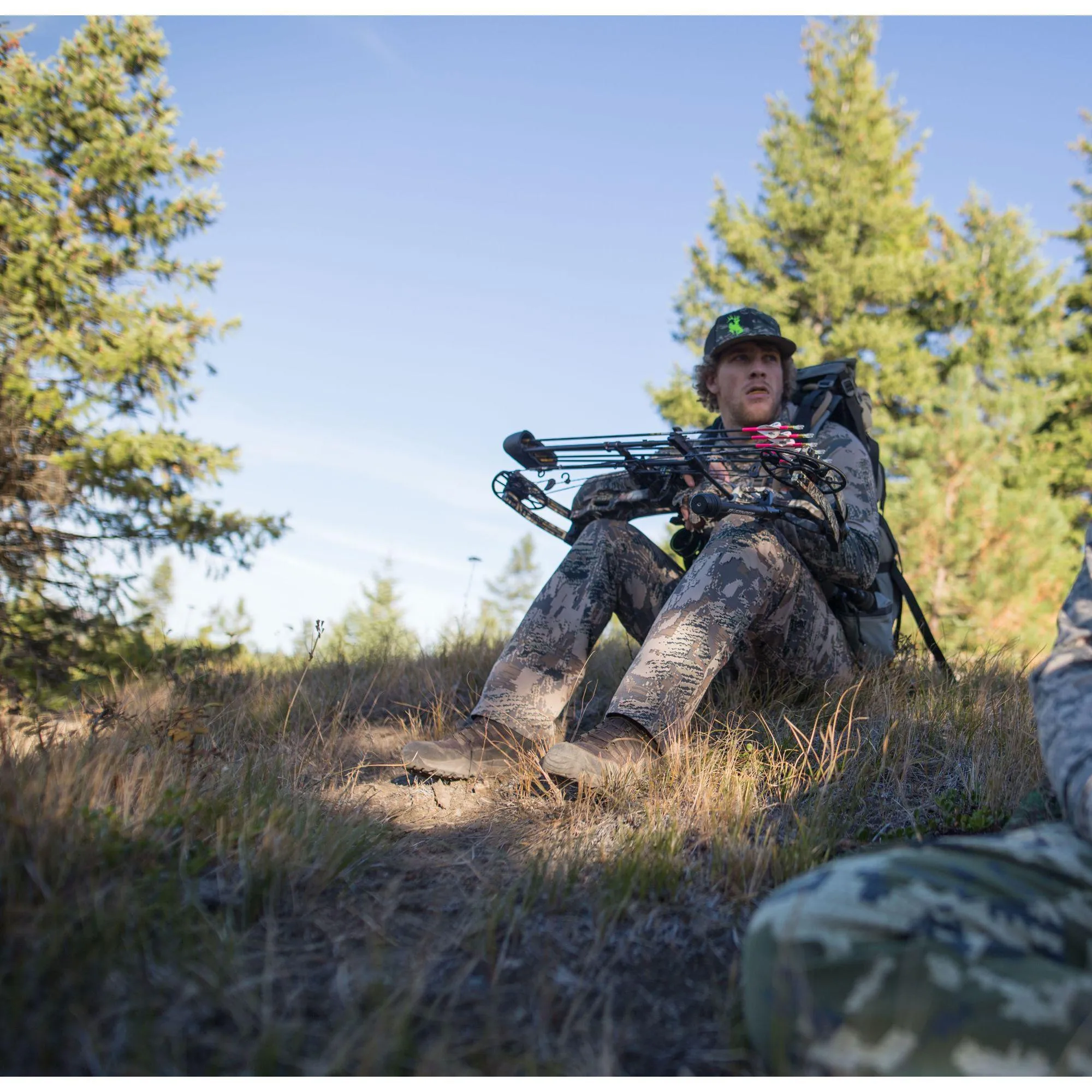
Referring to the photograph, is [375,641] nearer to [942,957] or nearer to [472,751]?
[472,751]

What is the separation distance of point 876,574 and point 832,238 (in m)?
15.0

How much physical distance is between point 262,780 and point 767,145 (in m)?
19.4

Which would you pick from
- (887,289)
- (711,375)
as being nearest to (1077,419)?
(887,289)

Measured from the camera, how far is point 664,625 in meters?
3.17

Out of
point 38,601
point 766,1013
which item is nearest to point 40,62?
point 38,601

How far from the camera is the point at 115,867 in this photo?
6.57 ft

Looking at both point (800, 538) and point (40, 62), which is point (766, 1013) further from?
point (40, 62)

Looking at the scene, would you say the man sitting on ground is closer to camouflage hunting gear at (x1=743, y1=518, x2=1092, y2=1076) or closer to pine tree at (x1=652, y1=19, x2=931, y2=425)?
camouflage hunting gear at (x1=743, y1=518, x2=1092, y2=1076)

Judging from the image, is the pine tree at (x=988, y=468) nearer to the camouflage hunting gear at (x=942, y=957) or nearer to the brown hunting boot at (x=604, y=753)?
the brown hunting boot at (x=604, y=753)

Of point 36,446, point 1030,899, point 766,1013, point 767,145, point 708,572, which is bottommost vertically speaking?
point 766,1013

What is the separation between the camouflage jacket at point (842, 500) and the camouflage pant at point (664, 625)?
0.09 m

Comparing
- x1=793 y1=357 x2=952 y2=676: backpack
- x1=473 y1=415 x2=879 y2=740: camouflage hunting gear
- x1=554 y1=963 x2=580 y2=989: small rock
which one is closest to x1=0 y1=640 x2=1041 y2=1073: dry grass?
x1=554 y1=963 x2=580 y2=989: small rock

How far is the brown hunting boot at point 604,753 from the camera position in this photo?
290 cm

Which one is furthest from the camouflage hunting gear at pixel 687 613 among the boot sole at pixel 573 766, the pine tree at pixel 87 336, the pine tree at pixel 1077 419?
the pine tree at pixel 1077 419
